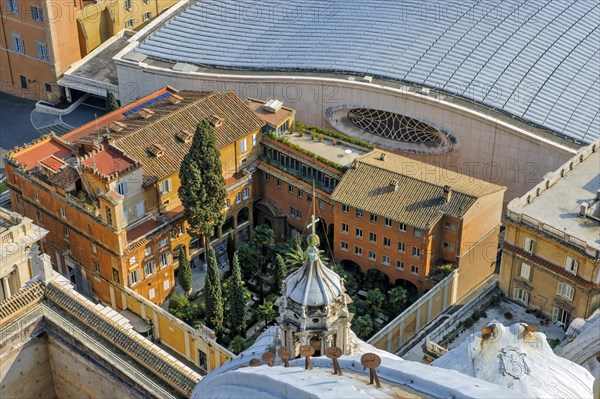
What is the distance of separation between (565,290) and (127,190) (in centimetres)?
3557

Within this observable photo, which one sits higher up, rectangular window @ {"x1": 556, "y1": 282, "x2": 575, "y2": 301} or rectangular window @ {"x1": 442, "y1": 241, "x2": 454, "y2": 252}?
rectangular window @ {"x1": 556, "y1": 282, "x2": 575, "y2": 301}

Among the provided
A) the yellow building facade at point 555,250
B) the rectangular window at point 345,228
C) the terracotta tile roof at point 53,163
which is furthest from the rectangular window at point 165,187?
the yellow building facade at point 555,250

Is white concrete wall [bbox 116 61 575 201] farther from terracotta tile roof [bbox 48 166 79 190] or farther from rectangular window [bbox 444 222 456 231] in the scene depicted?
terracotta tile roof [bbox 48 166 79 190]

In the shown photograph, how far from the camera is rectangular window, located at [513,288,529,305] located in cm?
8175

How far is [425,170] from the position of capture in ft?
299

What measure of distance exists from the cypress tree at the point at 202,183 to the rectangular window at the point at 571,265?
93.8 ft

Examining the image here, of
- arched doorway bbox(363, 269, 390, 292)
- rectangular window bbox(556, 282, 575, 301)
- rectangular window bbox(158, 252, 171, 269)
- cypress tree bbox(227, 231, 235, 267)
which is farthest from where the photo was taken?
cypress tree bbox(227, 231, 235, 267)

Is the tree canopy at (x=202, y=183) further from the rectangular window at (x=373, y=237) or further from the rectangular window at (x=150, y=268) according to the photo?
the rectangular window at (x=373, y=237)

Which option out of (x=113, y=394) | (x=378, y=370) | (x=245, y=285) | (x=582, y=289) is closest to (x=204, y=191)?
(x=245, y=285)

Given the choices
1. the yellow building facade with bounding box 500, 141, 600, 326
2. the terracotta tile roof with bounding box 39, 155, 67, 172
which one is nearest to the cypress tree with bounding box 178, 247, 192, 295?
the terracotta tile roof with bounding box 39, 155, 67, 172

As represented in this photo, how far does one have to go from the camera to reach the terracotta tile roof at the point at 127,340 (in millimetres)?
62469

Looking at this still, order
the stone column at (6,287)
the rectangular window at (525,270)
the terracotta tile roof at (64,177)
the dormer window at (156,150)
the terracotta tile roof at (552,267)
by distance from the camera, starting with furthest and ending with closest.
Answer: the dormer window at (156,150)
the terracotta tile roof at (64,177)
the rectangular window at (525,270)
the stone column at (6,287)
the terracotta tile roof at (552,267)

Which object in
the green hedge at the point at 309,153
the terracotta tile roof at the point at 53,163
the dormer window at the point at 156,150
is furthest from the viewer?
the green hedge at the point at 309,153

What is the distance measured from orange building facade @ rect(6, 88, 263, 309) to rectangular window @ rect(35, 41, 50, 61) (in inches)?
1033
